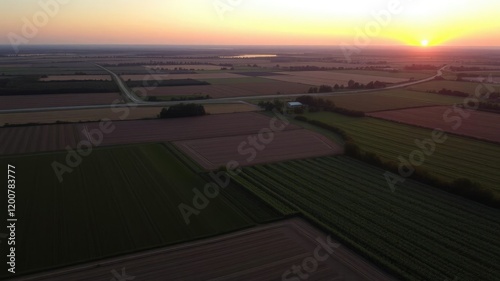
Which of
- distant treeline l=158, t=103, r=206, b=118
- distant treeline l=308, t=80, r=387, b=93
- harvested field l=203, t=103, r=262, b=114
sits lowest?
distant treeline l=158, t=103, r=206, b=118

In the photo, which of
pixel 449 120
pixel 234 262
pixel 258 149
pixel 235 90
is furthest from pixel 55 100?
pixel 449 120

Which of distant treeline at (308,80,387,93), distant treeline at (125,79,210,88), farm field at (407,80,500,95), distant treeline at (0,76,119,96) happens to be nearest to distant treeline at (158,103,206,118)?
distant treeline at (0,76,119,96)

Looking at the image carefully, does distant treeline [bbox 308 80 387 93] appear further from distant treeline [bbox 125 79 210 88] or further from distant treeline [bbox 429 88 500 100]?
distant treeline [bbox 125 79 210 88]

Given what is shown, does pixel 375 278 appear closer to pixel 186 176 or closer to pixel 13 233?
pixel 186 176

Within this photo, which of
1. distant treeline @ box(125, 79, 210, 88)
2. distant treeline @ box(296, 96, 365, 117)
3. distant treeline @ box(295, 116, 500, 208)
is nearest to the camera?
distant treeline @ box(295, 116, 500, 208)

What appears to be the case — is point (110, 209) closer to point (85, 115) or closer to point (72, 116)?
point (72, 116)

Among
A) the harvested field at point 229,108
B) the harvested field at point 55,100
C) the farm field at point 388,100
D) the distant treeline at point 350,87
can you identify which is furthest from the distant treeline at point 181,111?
the distant treeline at point 350,87

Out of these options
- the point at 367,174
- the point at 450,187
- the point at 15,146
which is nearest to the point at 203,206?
the point at 367,174

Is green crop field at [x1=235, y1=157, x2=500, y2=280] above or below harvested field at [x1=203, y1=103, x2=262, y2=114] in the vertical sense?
below
